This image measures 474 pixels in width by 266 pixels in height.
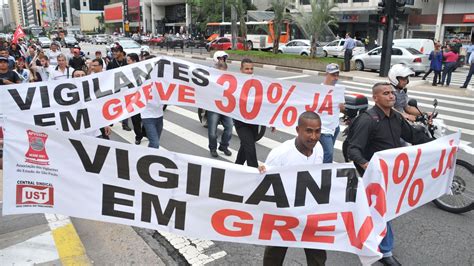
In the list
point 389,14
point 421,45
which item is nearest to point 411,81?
point 389,14

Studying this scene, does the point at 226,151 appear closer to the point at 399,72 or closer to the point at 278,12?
the point at 399,72

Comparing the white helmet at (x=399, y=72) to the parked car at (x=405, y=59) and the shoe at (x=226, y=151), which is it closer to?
the shoe at (x=226, y=151)

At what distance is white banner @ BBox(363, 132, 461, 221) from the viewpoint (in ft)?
10.5

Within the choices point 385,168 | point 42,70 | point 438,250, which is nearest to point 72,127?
point 385,168

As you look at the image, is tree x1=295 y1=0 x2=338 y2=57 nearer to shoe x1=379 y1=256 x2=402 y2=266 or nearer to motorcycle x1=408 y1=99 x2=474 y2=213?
motorcycle x1=408 y1=99 x2=474 y2=213

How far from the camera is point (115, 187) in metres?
3.37

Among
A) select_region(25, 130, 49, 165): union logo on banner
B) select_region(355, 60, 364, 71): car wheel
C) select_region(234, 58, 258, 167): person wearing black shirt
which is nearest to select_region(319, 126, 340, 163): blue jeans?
select_region(234, 58, 258, 167): person wearing black shirt

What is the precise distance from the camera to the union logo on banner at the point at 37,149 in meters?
3.46

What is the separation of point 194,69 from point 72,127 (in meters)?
2.00

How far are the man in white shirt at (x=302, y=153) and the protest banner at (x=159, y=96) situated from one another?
2.45 m

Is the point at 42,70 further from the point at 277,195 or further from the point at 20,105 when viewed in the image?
the point at 277,195

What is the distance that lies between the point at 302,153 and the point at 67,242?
106 inches

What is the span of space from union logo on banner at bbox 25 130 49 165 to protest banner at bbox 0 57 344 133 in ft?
6.03

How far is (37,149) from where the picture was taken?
137 inches
